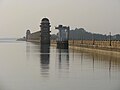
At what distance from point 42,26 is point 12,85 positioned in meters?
96.4

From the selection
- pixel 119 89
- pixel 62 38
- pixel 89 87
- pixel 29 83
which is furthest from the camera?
pixel 62 38

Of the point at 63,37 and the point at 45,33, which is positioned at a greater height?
the point at 45,33

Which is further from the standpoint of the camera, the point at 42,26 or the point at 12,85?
the point at 42,26

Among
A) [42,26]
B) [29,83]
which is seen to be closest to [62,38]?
[29,83]

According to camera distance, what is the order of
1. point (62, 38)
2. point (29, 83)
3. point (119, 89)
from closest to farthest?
1. point (119, 89)
2. point (29, 83)
3. point (62, 38)

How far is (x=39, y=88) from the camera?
10.4 metres

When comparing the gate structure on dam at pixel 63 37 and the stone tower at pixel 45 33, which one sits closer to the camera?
the gate structure on dam at pixel 63 37

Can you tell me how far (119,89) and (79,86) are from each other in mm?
1518

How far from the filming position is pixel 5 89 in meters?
10.0

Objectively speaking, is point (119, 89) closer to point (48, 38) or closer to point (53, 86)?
point (53, 86)

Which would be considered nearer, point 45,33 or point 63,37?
point 63,37

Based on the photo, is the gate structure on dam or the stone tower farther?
the stone tower

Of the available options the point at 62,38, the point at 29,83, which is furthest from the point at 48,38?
→ the point at 29,83

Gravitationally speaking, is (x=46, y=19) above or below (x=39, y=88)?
above
